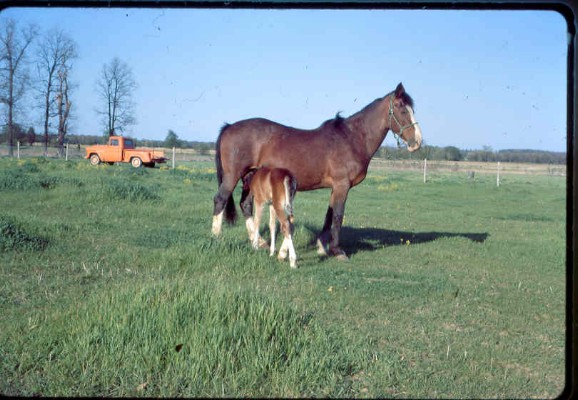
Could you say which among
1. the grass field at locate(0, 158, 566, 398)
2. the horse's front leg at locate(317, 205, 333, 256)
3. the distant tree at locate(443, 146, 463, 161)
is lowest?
the grass field at locate(0, 158, 566, 398)

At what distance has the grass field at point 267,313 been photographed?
11.7 feet

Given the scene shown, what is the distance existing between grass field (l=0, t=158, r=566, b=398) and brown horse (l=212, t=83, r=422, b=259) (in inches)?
39.8

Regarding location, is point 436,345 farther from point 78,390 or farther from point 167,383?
point 78,390

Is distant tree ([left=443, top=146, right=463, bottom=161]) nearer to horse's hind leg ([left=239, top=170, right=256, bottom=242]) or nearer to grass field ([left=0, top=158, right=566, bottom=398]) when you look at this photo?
grass field ([left=0, top=158, right=566, bottom=398])

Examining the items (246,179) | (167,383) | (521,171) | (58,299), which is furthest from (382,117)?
(521,171)

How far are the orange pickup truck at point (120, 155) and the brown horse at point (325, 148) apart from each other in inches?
730

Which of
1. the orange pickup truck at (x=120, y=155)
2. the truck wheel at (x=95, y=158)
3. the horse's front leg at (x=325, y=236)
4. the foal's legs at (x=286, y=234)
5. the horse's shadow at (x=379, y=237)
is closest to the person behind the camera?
the foal's legs at (x=286, y=234)

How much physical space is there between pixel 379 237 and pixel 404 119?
9.88 feet

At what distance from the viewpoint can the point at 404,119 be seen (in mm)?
8445

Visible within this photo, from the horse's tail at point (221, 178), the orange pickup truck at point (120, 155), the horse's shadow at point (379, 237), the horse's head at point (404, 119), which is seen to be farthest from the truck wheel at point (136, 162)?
the horse's head at point (404, 119)

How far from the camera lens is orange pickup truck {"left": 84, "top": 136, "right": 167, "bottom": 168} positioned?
26562 mm

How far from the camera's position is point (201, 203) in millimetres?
13641

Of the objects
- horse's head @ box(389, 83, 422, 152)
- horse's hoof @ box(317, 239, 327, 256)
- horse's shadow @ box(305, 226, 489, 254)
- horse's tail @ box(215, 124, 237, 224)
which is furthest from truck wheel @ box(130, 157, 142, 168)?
horse's head @ box(389, 83, 422, 152)

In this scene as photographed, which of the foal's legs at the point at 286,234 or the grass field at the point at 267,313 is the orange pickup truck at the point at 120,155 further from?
the foal's legs at the point at 286,234
